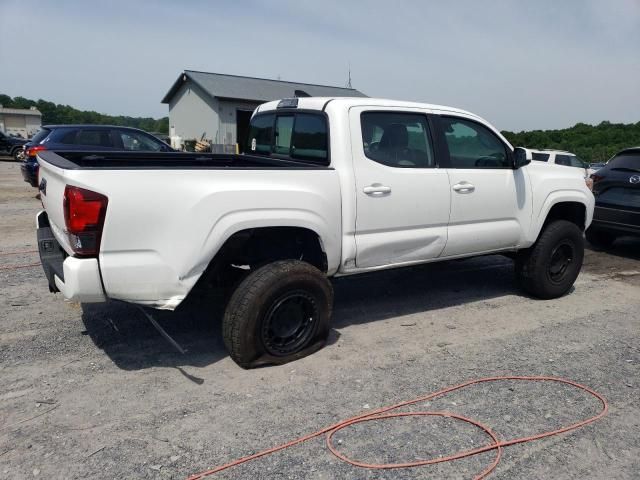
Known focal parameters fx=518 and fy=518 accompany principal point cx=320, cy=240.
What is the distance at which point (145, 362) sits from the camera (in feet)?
12.1

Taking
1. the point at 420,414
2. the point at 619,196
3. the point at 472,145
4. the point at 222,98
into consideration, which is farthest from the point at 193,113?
the point at 420,414

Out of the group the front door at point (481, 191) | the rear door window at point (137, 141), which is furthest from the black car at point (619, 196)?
the rear door window at point (137, 141)

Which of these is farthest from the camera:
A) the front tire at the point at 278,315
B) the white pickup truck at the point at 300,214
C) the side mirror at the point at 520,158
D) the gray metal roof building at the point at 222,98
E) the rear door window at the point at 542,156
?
the gray metal roof building at the point at 222,98

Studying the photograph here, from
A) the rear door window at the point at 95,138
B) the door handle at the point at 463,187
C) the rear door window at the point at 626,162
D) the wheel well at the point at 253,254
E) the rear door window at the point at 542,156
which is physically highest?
the rear door window at the point at 95,138

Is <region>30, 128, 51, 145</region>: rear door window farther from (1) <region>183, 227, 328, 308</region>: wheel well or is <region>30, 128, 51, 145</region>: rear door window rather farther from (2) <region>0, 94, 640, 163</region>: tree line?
(2) <region>0, 94, 640, 163</region>: tree line

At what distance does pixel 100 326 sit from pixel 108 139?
8.22 metres

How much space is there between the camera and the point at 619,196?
7410mm

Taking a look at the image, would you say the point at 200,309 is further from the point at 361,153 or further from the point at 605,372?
the point at 605,372

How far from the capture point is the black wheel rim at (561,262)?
5.42 m

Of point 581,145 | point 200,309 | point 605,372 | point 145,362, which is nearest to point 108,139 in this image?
point 200,309

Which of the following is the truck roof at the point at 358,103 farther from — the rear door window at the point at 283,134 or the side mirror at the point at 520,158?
the side mirror at the point at 520,158

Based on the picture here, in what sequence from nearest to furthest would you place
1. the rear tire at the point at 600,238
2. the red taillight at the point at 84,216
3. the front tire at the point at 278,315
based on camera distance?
→ the red taillight at the point at 84,216, the front tire at the point at 278,315, the rear tire at the point at 600,238

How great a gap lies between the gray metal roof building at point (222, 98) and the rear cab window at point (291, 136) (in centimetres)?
2168

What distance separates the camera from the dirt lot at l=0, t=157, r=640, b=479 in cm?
268
